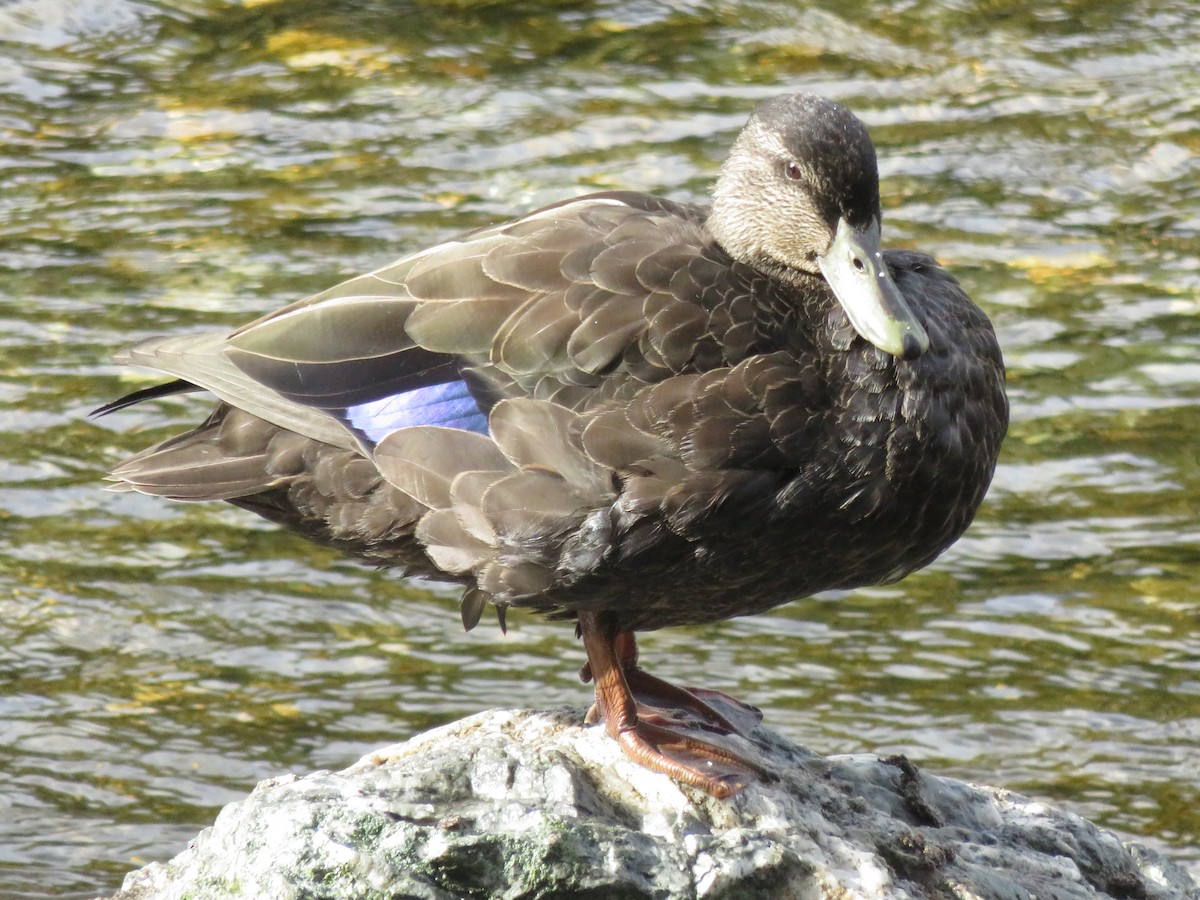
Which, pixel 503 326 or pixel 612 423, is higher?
pixel 503 326

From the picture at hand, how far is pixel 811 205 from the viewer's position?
4254 millimetres

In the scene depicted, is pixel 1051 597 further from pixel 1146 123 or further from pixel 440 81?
pixel 440 81

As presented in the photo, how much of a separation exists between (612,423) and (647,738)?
726mm

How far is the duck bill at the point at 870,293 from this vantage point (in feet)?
12.8

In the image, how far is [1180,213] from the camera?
8.73m

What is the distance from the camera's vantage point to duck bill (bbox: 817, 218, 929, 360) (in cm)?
391

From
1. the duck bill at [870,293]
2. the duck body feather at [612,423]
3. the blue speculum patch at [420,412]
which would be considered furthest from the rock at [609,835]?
the duck bill at [870,293]

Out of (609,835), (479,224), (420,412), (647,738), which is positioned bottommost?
(479,224)

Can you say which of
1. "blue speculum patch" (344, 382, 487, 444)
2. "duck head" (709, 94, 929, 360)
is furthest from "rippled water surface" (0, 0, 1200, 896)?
"duck head" (709, 94, 929, 360)

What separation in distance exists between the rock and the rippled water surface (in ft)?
5.10

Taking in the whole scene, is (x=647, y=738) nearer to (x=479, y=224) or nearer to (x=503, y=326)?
(x=503, y=326)

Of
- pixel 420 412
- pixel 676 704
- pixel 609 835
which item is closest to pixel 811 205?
pixel 420 412

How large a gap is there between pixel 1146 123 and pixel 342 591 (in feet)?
17.3

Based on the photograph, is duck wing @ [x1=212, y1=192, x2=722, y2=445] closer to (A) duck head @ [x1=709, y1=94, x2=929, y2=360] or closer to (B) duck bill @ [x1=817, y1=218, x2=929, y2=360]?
(A) duck head @ [x1=709, y1=94, x2=929, y2=360]
